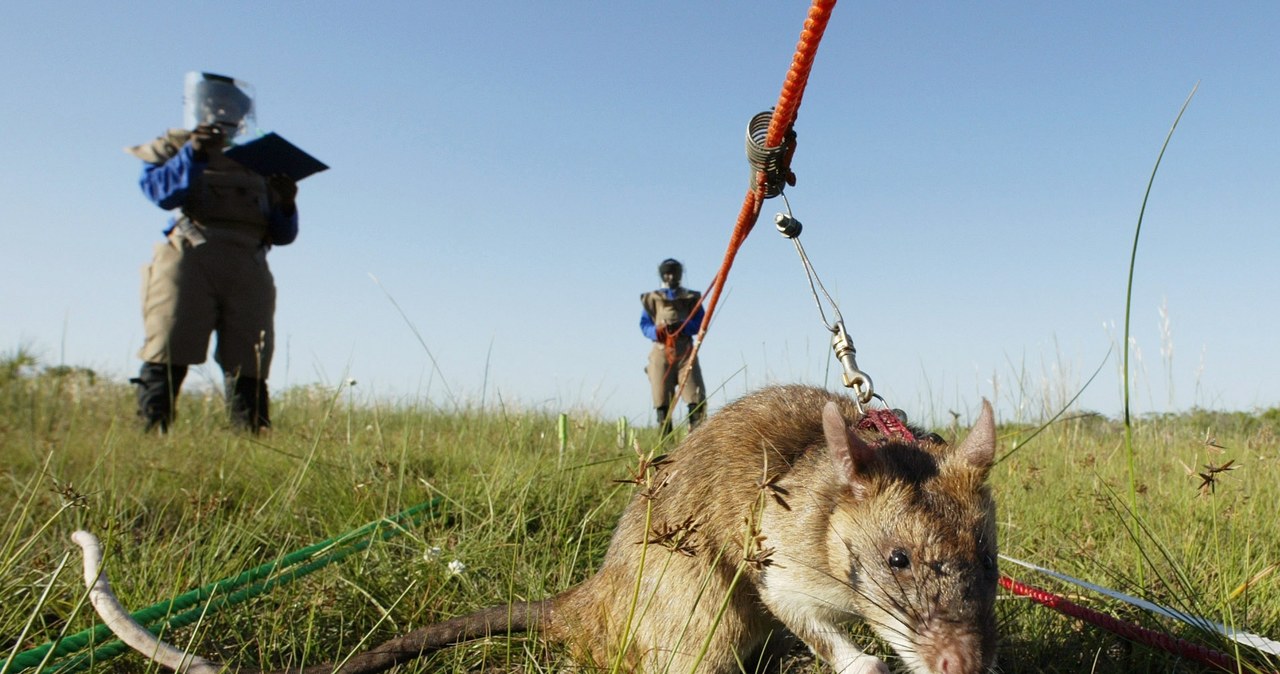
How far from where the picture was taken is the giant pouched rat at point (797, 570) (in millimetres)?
1771

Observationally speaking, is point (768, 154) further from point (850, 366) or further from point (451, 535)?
point (451, 535)

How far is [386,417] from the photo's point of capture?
5.96 m

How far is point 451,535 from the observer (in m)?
3.04

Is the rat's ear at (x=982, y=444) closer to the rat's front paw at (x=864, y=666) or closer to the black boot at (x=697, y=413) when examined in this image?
the rat's front paw at (x=864, y=666)

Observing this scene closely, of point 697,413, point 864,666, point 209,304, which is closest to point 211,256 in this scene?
point 209,304

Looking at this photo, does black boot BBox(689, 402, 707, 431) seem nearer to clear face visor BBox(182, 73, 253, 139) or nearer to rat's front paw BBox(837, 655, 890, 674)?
rat's front paw BBox(837, 655, 890, 674)

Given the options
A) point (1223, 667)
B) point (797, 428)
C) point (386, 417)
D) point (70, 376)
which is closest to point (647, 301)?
point (386, 417)

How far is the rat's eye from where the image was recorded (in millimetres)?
1831

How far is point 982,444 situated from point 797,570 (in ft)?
1.94

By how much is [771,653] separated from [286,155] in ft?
18.3

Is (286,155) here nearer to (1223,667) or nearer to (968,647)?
(968,647)

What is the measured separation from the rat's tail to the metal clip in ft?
3.67

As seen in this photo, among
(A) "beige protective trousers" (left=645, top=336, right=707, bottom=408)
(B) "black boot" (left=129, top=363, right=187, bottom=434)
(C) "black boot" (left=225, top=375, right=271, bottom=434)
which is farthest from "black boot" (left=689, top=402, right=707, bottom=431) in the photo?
(A) "beige protective trousers" (left=645, top=336, right=707, bottom=408)

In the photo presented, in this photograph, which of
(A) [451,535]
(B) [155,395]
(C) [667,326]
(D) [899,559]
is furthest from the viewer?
(C) [667,326]
